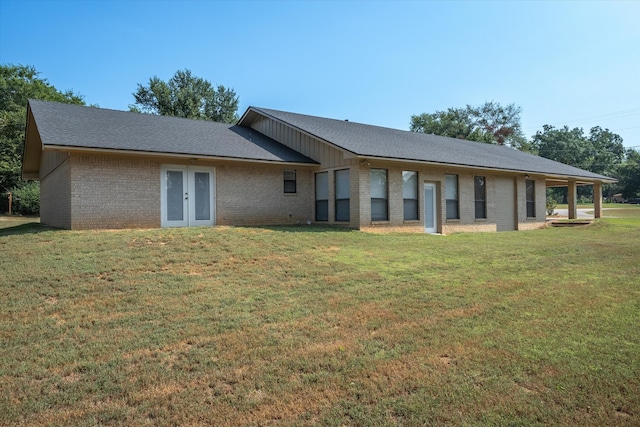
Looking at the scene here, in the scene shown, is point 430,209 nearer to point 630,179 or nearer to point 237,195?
point 237,195

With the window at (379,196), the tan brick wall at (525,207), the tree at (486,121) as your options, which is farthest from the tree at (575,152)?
the window at (379,196)

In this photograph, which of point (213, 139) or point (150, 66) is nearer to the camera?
point (213, 139)

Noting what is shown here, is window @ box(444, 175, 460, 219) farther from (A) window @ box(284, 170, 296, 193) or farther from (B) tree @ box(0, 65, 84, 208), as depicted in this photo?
(B) tree @ box(0, 65, 84, 208)

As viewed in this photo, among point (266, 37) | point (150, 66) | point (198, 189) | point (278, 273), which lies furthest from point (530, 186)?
point (150, 66)

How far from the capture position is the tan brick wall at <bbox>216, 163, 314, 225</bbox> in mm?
15289

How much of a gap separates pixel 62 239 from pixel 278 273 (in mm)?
6291

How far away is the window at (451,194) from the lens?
18.2 metres

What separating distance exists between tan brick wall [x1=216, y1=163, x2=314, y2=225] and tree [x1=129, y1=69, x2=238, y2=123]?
1117 inches

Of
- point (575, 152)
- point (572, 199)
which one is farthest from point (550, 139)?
point (572, 199)

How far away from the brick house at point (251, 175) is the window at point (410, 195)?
0.13 feet

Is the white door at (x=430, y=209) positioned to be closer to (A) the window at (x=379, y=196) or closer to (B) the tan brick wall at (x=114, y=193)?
(A) the window at (x=379, y=196)

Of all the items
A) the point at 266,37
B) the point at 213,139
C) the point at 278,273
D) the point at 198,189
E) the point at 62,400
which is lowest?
the point at 62,400

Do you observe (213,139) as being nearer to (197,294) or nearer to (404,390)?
(197,294)

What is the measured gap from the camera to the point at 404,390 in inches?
150
